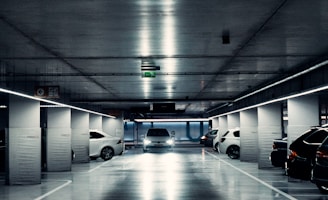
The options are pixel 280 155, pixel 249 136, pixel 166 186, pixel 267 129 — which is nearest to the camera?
pixel 166 186

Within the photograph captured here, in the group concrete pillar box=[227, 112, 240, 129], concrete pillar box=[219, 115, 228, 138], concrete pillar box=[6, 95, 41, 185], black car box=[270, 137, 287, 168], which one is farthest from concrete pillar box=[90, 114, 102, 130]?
black car box=[270, 137, 287, 168]

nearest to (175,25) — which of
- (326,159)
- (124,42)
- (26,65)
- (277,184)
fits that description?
(124,42)

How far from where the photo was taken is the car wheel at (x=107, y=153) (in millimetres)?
29330

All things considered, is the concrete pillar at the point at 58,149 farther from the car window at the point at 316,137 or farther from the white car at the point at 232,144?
the white car at the point at 232,144

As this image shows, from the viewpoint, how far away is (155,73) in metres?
15.7

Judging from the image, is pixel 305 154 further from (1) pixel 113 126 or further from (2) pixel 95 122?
(1) pixel 113 126

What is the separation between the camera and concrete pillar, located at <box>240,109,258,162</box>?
89.8 ft

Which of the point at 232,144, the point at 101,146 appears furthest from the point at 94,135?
the point at 232,144

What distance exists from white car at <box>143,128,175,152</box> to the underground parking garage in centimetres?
907

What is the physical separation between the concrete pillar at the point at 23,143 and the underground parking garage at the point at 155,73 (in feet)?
0.11

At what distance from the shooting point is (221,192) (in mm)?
13953

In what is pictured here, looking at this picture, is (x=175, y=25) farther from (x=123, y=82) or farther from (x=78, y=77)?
(x=123, y=82)

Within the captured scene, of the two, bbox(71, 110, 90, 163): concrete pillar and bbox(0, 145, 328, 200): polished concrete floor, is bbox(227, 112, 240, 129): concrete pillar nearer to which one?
bbox(71, 110, 90, 163): concrete pillar

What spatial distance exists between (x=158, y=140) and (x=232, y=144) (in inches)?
274
